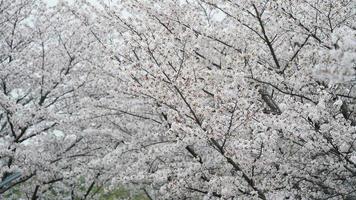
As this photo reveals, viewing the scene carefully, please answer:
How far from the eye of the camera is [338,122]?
15.9ft

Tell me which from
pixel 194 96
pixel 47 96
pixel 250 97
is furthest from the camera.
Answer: pixel 47 96

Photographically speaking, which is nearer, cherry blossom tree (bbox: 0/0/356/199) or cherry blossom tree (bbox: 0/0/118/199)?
cherry blossom tree (bbox: 0/0/356/199)

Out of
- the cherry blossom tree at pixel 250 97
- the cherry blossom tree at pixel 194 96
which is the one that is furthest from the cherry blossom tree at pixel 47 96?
the cherry blossom tree at pixel 250 97

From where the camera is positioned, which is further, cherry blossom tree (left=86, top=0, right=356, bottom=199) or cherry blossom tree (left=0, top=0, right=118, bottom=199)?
cherry blossom tree (left=0, top=0, right=118, bottom=199)

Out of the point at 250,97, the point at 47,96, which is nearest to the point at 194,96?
the point at 250,97

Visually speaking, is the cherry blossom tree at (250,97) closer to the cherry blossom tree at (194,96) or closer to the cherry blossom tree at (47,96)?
the cherry blossom tree at (194,96)

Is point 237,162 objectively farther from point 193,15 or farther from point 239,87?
point 193,15

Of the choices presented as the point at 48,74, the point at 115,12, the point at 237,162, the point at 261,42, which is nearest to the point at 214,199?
the point at 237,162

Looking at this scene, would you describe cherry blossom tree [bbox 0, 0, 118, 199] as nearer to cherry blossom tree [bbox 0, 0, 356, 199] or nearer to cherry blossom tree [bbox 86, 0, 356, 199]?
cherry blossom tree [bbox 0, 0, 356, 199]

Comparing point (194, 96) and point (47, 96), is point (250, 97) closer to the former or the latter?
point (194, 96)

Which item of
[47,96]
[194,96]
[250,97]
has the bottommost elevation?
[194,96]

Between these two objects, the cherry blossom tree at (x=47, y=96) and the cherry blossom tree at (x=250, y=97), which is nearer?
the cherry blossom tree at (x=250, y=97)

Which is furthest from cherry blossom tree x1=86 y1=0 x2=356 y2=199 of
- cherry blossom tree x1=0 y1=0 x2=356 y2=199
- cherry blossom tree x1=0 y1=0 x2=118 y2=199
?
cherry blossom tree x1=0 y1=0 x2=118 y2=199

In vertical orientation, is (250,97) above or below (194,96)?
above
